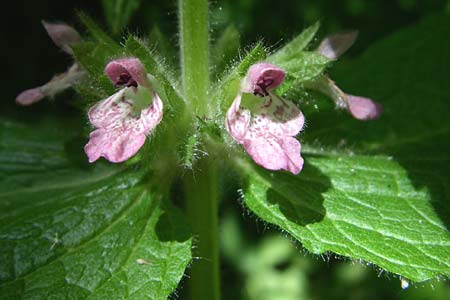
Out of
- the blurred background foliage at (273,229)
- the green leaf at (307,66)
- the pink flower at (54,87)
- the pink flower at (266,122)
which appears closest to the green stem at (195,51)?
the pink flower at (266,122)

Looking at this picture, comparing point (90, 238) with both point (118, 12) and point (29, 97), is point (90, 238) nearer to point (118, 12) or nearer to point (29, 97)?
point (29, 97)

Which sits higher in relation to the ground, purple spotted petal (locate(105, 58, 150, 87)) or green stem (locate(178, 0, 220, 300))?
purple spotted petal (locate(105, 58, 150, 87))

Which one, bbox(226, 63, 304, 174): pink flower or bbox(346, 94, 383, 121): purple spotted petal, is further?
bbox(346, 94, 383, 121): purple spotted petal

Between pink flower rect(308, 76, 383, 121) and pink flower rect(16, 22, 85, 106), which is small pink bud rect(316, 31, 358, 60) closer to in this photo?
pink flower rect(308, 76, 383, 121)

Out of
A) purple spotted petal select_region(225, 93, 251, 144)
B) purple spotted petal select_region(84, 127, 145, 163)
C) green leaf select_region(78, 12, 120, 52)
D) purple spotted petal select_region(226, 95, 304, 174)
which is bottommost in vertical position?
purple spotted petal select_region(226, 95, 304, 174)

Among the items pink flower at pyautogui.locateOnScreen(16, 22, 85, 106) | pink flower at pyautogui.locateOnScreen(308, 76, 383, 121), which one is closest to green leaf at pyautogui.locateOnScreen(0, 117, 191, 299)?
pink flower at pyautogui.locateOnScreen(16, 22, 85, 106)

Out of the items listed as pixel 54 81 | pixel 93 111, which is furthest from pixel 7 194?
pixel 93 111
